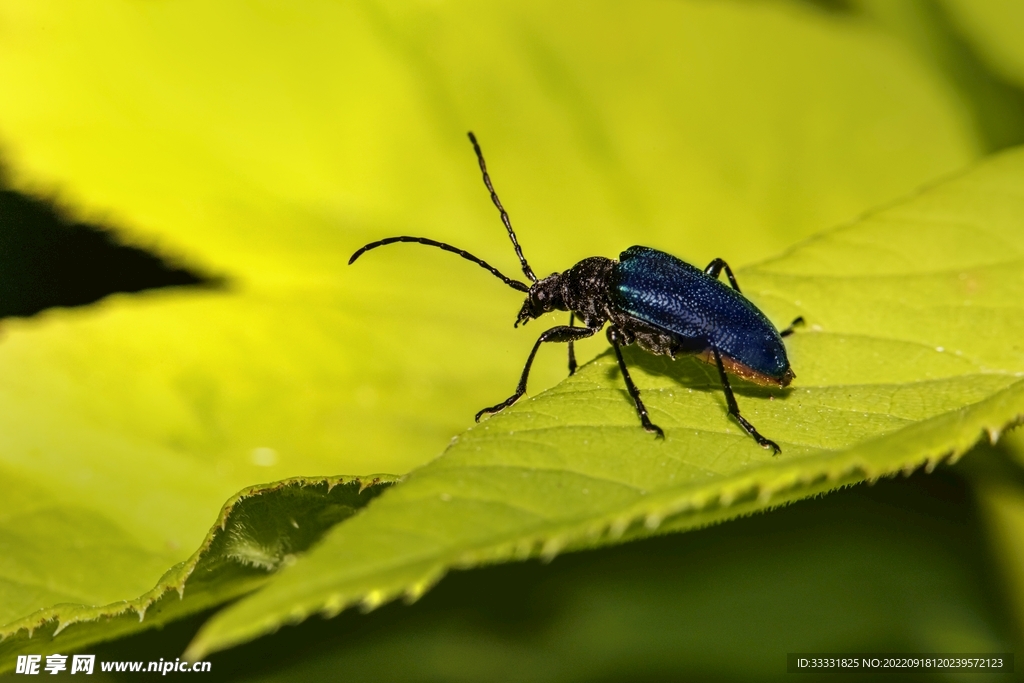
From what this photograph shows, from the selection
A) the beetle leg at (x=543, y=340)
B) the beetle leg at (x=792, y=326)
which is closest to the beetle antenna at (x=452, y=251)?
the beetle leg at (x=543, y=340)

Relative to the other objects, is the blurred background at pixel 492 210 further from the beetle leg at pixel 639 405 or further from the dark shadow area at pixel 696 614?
the beetle leg at pixel 639 405

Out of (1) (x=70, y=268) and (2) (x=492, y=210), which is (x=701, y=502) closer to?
(2) (x=492, y=210)

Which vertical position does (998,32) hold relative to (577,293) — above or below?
above

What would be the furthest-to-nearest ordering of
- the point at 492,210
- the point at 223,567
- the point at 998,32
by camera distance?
the point at 492,210 < the point at 998,32 < the point at 223,567

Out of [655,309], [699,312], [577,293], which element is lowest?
[699,312]

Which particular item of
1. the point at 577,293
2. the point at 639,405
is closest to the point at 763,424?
the point at 639,405

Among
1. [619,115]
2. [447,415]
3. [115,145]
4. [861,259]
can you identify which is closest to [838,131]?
[619,115]

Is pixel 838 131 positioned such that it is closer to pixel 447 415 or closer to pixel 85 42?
pixel 447 415

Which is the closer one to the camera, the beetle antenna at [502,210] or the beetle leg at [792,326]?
the beetle leg at [792,326]
